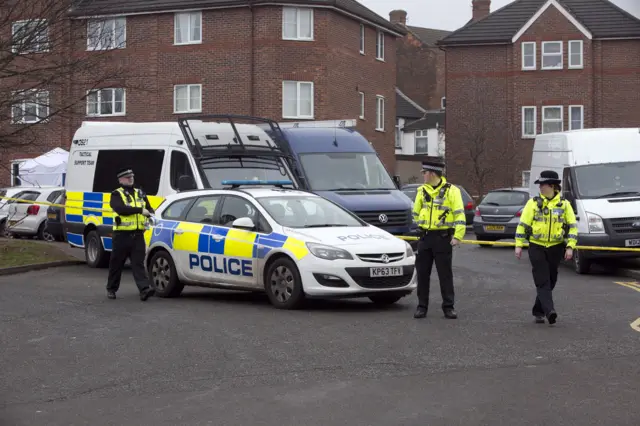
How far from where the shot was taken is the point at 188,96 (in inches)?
1670

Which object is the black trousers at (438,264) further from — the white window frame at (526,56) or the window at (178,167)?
the white window frame at (526,56)

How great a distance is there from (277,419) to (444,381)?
5.74 ft

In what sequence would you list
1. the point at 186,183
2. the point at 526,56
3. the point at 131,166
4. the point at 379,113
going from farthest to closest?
the point at 526,56
the point at 379,113
the point at 131,166
the point at 186,183

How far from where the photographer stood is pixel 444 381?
27.1ft

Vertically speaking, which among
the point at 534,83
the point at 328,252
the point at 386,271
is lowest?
the point at 386,271

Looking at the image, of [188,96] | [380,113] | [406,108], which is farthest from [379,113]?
[406,108]

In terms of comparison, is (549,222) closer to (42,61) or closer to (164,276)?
(164,276)

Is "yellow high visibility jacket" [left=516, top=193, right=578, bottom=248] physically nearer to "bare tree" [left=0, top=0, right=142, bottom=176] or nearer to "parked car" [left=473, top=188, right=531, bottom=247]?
"bare tree" [left=0, top=0, right=142, bottom=176]

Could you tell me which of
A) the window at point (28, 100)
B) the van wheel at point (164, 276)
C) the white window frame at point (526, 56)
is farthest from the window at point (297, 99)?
the van wheel at point (164, 276)

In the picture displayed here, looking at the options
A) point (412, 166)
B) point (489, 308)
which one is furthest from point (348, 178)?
point (412, 166)

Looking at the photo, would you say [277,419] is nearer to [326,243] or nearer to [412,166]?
[326,243]

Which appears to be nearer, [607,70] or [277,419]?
[277,419]

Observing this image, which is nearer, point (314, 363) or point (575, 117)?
point (314, 363)

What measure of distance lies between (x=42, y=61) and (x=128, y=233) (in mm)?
7740
